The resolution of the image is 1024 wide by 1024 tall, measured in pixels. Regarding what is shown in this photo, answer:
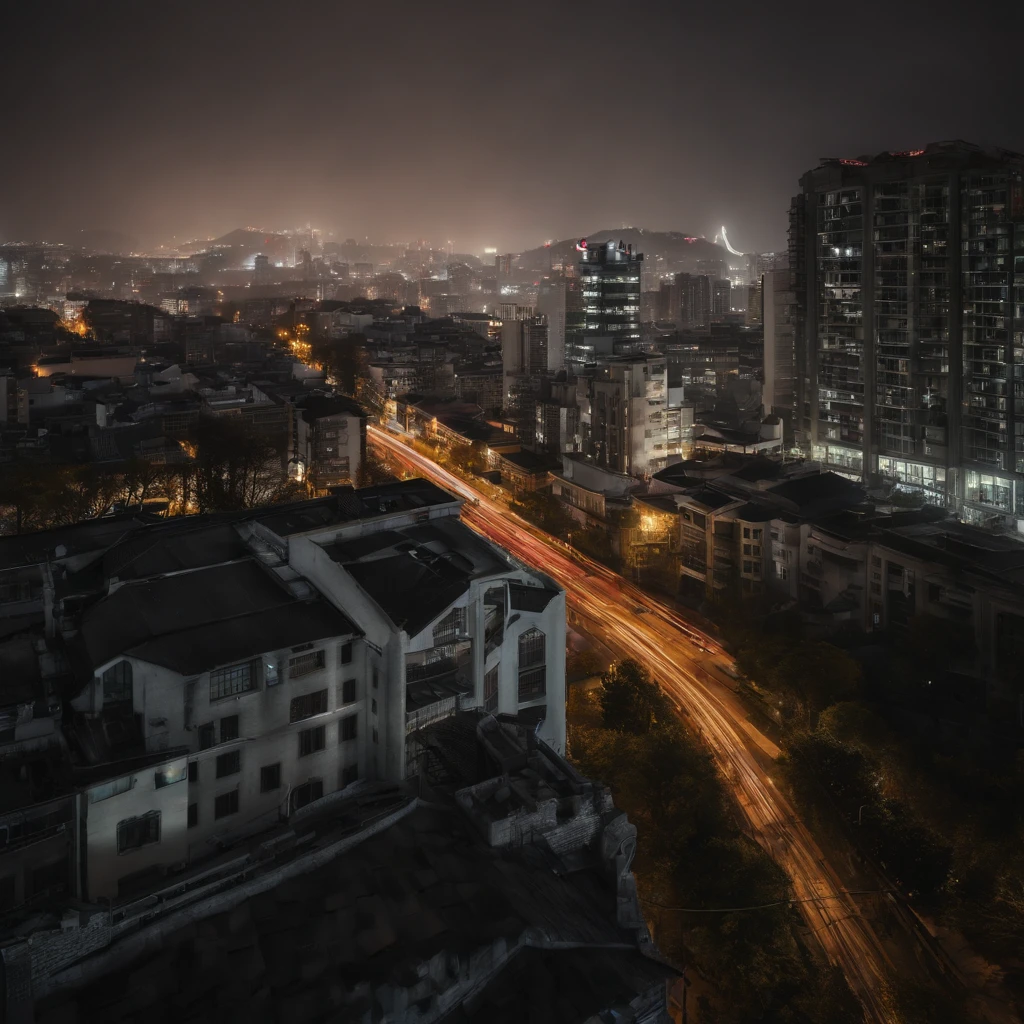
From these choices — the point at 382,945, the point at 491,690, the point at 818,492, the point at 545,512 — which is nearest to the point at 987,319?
the point at 818,492

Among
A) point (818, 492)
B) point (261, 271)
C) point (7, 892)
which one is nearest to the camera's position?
point (7, 892)

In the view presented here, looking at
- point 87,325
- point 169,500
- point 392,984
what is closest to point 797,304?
point 169,500

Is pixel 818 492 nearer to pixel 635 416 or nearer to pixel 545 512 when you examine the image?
pixel 545 512

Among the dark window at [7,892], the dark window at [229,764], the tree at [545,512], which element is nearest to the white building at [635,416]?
the tree at [545,512]

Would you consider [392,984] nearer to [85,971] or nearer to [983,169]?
[85,971]

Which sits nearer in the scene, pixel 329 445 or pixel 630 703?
pixel 630 703

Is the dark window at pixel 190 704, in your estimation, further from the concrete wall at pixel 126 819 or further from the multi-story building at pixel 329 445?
the multi-story building at pixel 329 445

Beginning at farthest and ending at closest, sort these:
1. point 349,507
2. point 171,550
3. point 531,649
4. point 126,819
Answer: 1. point 349,507
2. point 531,649
3. point 171,550
4. point 126,819
